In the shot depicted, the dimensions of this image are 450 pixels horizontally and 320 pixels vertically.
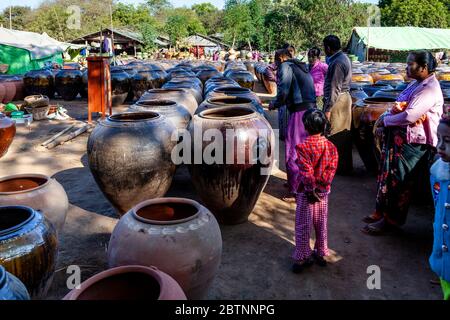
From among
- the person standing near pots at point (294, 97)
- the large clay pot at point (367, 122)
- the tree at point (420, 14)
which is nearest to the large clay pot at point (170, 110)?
the person standing near pots at point (294, 97)

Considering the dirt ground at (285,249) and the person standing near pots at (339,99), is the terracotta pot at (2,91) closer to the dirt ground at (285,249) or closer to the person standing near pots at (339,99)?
the dirt ground at (285,249)

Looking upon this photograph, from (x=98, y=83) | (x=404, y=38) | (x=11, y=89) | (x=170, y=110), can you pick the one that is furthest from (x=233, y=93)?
(x=404, y=38)

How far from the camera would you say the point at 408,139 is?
3.94 meters

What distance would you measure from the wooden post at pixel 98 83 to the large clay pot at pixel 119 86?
2457 mm

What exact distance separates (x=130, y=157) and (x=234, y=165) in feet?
3.53

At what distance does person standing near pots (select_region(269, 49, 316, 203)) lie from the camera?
16.7 ft

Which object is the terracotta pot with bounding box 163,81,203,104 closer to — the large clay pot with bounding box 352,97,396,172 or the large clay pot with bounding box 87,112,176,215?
the large clay pot with bounding box 352,97,396,172

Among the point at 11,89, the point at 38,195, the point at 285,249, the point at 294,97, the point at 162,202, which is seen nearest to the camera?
the point at 162,202

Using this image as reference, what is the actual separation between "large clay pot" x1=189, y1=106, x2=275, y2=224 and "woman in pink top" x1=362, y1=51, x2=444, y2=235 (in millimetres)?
1184

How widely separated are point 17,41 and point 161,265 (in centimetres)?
2624

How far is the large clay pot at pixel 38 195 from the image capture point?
11.5ft

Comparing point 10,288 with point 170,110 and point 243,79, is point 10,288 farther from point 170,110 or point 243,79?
point 243,79
